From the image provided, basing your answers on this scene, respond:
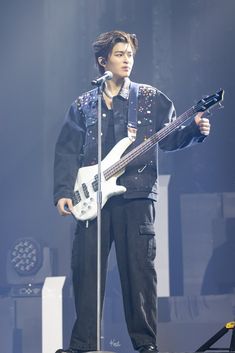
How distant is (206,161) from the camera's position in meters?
6.56

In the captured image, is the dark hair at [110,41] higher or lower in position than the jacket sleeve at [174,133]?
higher

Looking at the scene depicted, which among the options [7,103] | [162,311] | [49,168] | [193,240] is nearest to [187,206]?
[193,240]

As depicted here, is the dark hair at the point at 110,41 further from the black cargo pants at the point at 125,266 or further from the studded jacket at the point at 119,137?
the black cargo pants at the point at 125,266

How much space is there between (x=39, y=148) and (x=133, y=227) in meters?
2.31

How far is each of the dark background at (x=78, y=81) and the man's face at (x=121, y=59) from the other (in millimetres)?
1374

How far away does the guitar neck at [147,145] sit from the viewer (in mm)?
4961

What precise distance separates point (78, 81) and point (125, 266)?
2.44 m

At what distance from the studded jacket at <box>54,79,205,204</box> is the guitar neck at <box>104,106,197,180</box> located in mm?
52

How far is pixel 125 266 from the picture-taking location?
16.1 feet

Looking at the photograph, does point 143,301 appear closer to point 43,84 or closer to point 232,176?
point 232,176

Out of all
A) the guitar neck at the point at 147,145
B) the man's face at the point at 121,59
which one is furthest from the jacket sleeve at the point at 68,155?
the man's face at the point at 121,59

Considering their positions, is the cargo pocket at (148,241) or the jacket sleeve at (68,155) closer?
the cargo pocket at (148,241)

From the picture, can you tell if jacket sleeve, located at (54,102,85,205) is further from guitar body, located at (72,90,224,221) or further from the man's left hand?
the man's left hand

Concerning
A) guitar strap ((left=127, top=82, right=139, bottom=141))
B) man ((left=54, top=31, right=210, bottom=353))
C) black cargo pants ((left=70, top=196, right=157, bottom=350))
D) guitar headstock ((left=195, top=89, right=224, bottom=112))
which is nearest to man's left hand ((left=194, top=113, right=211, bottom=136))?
man ((left=54, top=31, right=210, bottom=353))
